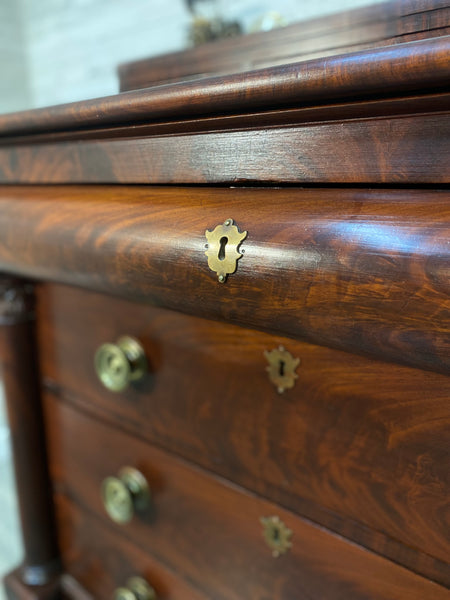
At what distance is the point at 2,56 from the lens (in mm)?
1314

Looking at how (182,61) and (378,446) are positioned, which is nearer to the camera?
(378,446)

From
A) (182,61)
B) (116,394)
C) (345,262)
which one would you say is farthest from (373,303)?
(182,61)

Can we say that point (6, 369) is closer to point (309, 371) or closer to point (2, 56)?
point (309, 371)

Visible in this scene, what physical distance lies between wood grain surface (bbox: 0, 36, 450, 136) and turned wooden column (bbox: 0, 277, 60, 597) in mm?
318

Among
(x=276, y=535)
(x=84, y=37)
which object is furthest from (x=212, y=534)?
(x=84, y=37)

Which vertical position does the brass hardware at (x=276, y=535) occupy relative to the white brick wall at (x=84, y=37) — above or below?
below

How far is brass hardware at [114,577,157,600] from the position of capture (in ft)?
1.79

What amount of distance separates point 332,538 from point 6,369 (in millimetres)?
458

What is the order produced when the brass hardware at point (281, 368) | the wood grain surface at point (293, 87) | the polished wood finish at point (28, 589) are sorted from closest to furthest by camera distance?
the wood grain surface at point (293, 87) → the brass hardware at point (281, 368) → the polished wood finish at point (28, 589)

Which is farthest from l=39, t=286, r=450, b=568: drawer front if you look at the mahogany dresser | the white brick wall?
the white brick wall

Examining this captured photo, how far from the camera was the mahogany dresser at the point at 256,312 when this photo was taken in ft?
0.81

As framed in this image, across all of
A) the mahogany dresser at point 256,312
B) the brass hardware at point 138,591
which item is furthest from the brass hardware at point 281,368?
the brass hardware at point 138,591

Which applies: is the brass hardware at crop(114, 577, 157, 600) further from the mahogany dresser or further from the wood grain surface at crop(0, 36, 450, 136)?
the wood grain surface at crop(0, 36, 450, 136)

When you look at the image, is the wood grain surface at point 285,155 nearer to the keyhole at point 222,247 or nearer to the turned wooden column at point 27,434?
the keyhole at point 222,247
